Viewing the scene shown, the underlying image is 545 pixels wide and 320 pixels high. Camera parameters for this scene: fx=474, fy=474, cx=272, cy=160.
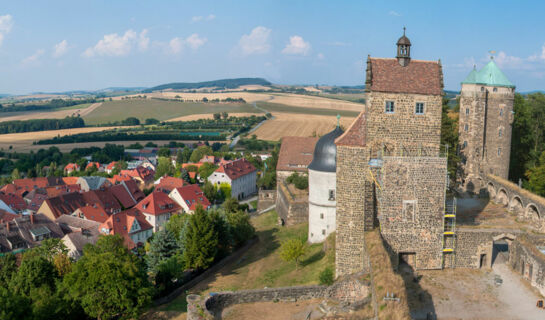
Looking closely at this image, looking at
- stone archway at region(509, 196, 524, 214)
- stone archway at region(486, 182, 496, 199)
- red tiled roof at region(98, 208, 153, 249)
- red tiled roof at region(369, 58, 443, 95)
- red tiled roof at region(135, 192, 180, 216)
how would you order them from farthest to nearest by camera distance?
red tiled roof at region(135, 192, 180, 216)
red tiled roof at region(98, 208, 153, 249)
stone archway at region(486, 182, 496, 199)
stone archway at region(509, 196, 524, 214)
red tiled roof at region(369, 58, 443, 95)

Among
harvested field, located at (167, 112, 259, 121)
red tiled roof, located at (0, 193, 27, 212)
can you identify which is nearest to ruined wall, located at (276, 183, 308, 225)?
red tiled roof, located at (0, 193, 27, 212)

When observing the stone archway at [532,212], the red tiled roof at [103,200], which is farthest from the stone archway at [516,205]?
the red tiled roof at [103,200]

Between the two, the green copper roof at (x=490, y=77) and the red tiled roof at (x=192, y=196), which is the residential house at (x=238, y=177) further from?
the green copper roof at (x=490, y=77)

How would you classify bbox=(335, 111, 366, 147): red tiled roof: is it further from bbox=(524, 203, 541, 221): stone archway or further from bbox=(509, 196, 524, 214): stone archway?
bbox=(509, 196, 524, 214): stone archway

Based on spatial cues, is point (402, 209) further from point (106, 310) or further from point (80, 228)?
point (80, 228)

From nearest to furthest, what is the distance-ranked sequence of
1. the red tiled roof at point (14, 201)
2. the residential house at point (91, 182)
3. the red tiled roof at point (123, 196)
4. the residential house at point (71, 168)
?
the red tiled roof at point (14, 201) < the red tiled roof at point (123, 196) < the residential house at point (91, 182) < the residential house at point (71, 168)

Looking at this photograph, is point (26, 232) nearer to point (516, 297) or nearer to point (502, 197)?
point (502, 197)
